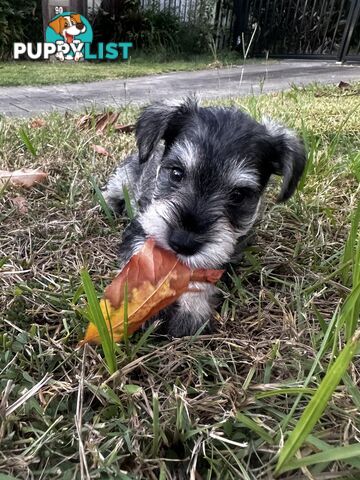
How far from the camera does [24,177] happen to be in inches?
112

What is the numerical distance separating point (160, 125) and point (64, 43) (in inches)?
369

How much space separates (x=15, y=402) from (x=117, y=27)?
12.3 metres

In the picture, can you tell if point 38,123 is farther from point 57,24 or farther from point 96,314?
point 57,24

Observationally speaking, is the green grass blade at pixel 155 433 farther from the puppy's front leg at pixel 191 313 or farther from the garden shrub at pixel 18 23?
the garden shrub at pixel 18 23

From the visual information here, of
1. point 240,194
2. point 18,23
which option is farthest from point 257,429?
point 18,23

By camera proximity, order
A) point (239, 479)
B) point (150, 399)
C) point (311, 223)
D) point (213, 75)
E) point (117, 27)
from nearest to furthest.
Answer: point (239, 479)
point (150, 399)
point (311, 223)
point (213, 75)
point (117, 27)

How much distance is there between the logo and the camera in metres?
10.3

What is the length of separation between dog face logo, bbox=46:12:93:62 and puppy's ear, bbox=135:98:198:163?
8839mm

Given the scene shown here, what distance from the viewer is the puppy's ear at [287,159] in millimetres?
2422

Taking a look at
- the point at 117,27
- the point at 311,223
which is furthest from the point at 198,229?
the point at 117,27

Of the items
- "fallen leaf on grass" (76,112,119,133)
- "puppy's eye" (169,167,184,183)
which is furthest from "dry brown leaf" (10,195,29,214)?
"fallen leaf on grass" (76,112,119,133)

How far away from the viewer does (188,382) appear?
5.11 feet

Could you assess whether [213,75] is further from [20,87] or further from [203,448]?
[203,448]

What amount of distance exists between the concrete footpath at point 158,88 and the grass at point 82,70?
0.30 meters
